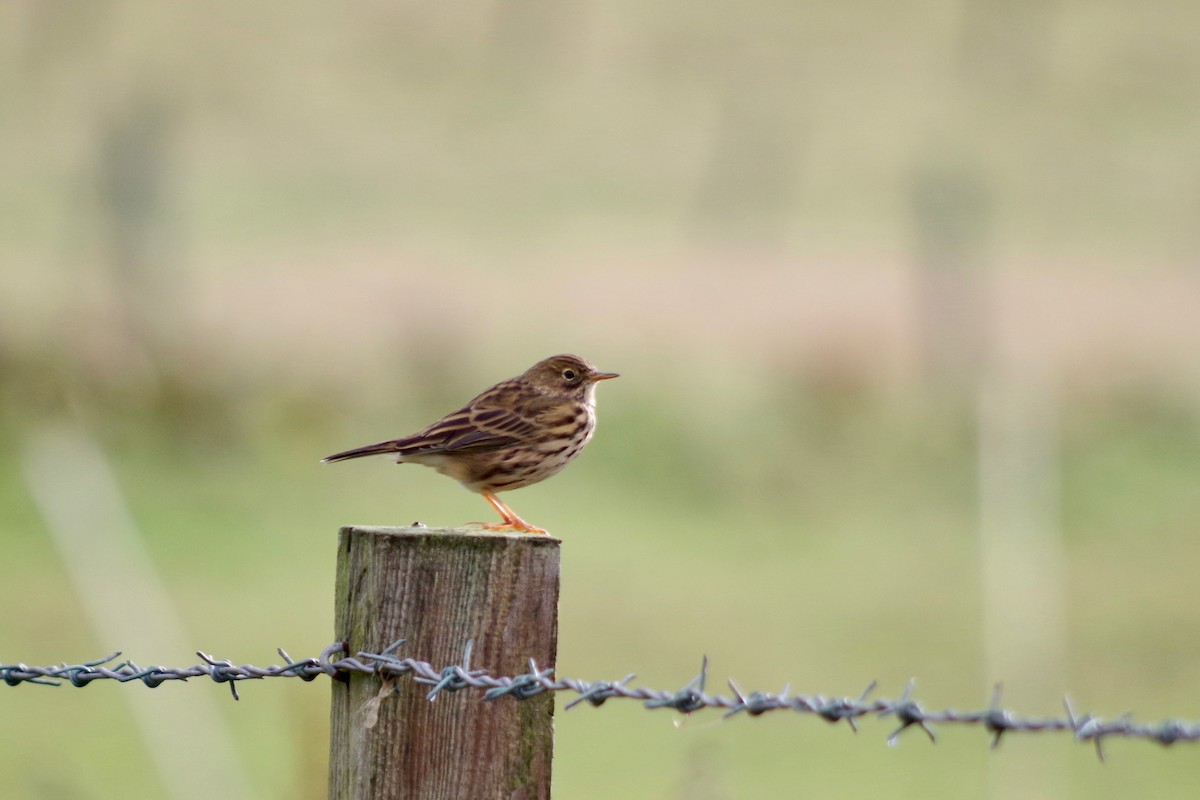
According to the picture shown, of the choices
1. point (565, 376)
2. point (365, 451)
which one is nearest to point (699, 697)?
point (365, 451)

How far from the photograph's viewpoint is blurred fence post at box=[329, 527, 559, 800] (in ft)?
12.8

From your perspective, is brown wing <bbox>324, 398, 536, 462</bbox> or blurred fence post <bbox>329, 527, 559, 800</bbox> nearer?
blurred fence post <bbox>329, 527, 559, 800</bbox>

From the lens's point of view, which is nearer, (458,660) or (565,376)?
(458,660)

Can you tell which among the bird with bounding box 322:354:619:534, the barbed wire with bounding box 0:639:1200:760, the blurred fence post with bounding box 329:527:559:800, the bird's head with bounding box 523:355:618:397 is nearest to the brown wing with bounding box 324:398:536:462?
the bird with bounding box 322:354:619:534

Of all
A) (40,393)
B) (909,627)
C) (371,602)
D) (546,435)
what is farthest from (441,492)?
(371,602)

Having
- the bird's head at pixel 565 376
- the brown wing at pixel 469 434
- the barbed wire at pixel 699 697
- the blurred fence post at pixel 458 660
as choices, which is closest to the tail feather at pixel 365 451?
the brown wing at pixel 469 434

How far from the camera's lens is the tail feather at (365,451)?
261 inches

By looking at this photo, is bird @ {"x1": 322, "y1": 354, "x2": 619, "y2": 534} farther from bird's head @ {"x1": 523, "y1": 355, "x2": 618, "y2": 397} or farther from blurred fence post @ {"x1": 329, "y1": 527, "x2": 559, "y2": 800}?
blurred fence post @ {"x1": 329, "y1": 527, "x2": 559, "y2": 800}

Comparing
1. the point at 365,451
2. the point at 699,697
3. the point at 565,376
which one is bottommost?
the point at 699,697

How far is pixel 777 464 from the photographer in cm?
3703

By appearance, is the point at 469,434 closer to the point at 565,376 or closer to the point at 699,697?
the point at 565,376

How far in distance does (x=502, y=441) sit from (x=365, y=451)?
73 centimetres

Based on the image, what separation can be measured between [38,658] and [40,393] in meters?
10.4

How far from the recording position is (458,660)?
3896 mm
